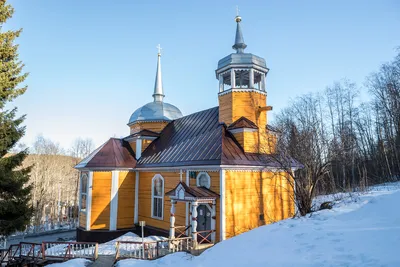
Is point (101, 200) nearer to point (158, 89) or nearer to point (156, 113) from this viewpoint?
point (156, 113)

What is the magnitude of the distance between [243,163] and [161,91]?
517 inches

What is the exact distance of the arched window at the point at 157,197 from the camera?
51.3 ft

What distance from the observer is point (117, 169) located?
17.1 m

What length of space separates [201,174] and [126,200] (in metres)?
6.77

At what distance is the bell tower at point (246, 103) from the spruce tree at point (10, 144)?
10.5 metres

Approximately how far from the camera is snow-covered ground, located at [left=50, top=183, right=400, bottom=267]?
5.87m

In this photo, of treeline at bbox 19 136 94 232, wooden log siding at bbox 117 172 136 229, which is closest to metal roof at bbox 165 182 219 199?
wooden log siding at bbox 117 172 136 229

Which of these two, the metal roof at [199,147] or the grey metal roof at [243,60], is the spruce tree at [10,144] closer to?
the metal roof at [199,147]

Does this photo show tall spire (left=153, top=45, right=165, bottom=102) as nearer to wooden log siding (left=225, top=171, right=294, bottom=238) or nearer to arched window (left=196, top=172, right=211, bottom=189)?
arched window (left=196, top=172, right=211, bottom=189)

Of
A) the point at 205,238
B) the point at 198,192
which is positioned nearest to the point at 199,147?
the point at 198,192

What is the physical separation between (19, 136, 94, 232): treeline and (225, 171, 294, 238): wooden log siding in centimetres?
2563

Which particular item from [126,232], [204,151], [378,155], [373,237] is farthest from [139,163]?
[378,155]

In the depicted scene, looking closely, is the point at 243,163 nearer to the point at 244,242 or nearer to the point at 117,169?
the point at 244,242

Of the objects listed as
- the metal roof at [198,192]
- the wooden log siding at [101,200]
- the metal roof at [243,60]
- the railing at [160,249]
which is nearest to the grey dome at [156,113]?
the wooden log siding at [101,200]
